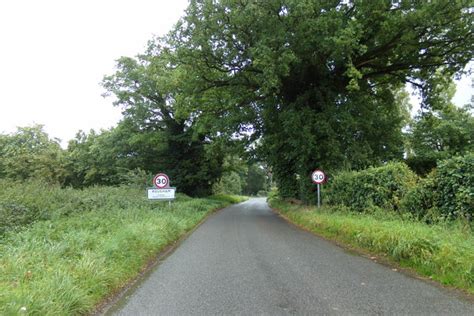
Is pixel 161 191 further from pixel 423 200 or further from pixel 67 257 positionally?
pixel 423 200

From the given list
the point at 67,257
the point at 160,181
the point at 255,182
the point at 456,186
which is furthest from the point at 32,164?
the point at 255,182

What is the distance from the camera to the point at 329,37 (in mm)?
15086

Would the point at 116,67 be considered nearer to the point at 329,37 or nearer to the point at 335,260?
the point at 329,37

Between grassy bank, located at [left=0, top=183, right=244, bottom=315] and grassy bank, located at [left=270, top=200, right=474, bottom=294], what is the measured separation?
5.45 m

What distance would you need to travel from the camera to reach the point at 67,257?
6.33m

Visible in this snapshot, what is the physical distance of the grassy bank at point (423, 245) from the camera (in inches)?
232

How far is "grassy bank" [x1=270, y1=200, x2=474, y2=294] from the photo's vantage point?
589 cm

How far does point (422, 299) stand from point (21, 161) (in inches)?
2040

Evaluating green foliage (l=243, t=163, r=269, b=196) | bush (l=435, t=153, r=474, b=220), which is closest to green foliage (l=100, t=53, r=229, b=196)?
bush (l=435, t=153, r=474, b=220)

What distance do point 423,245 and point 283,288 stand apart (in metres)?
3.15

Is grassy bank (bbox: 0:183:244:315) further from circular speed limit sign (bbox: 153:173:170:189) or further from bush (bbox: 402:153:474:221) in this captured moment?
bush (bbox: 402:153:474:221)

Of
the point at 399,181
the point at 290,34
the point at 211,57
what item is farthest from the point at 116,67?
the point at 399,181

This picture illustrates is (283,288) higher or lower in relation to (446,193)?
lower

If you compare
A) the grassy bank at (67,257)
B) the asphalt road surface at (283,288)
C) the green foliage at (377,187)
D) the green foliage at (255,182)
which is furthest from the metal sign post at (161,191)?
the green foliage at (255,182)
